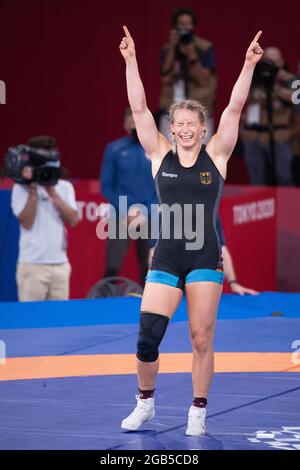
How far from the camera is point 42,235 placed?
1027cm

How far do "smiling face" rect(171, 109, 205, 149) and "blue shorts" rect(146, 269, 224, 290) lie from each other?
0.66 metres

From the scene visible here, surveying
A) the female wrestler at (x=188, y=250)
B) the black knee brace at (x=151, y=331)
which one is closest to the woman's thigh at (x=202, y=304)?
the female wrestler at (x=188, y=250)

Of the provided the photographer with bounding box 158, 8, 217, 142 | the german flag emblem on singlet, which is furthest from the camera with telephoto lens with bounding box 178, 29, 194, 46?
the german flag emblem on singlet

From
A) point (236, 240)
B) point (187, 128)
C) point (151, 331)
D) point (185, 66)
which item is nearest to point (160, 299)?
point (151, 331)

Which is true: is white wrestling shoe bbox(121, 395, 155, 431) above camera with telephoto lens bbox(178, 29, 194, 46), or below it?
below

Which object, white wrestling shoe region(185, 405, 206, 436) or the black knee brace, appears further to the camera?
the black knee brace

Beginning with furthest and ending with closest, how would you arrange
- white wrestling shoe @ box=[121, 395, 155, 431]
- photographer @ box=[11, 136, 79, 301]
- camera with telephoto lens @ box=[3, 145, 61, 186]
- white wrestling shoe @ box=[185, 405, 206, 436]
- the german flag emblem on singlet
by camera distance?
photographer @ box=[11, 136, 79, 301] < camera with telephoto lens @ box=[3, 145, 61, 186] < the german flag emblem on singlet < white wrestling shoe @ box=[121, 395, 155, 431] < white wrestling shoe @ box=[185, 405, 206, 436]

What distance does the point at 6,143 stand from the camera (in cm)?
1582

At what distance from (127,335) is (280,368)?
4.55 ft

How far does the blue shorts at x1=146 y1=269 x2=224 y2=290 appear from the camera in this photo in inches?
245

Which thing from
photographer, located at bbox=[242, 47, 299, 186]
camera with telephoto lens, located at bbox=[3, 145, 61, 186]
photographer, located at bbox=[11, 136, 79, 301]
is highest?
photographer, located at bbox=[242, 47, 299, 186]

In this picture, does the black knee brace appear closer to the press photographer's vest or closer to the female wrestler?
the female wrestler

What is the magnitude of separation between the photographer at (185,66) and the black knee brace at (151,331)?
6.42 meters

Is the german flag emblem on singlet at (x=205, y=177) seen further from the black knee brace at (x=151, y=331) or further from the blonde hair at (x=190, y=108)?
the black knee brace at (x=151, y=331)
